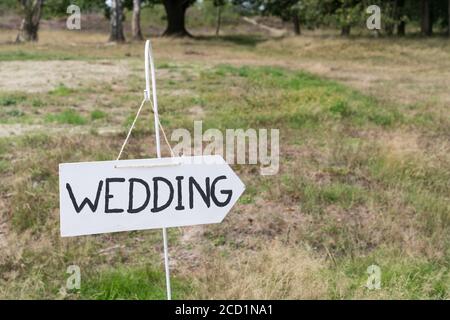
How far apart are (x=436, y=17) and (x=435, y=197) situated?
1769 inches

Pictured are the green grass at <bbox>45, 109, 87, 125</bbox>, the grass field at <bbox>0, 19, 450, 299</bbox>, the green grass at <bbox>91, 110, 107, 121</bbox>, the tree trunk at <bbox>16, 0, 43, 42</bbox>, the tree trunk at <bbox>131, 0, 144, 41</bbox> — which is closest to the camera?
the grass field at <bbox>0, 19, 450, 299</bbox>

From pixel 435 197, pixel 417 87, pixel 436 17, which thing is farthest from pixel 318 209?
pixel 436 17

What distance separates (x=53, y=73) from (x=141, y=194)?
1295cm

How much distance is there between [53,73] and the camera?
14711 mm

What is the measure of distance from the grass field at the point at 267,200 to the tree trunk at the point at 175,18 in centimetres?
2678

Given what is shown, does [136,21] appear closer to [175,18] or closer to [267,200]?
[175,18]

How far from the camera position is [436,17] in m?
45.8

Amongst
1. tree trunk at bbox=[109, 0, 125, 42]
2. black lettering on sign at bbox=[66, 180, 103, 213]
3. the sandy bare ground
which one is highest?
tree trunk at bbox=[109, 0, 125, 42]

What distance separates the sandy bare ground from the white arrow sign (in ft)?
31.1

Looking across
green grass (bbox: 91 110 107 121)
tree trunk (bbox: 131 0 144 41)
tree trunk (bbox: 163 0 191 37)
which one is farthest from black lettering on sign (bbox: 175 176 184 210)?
tree trunk (bbox: 163 0 191 37)

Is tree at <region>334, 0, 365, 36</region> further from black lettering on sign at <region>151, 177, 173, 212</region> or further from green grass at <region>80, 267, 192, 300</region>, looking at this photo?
black lettering on sign at <region>151, 177, 173, 212</region>

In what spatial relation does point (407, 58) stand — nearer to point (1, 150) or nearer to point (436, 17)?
point (1, 150)

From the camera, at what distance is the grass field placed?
3.63 meters

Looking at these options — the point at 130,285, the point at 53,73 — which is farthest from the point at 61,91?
the point at 130,285
